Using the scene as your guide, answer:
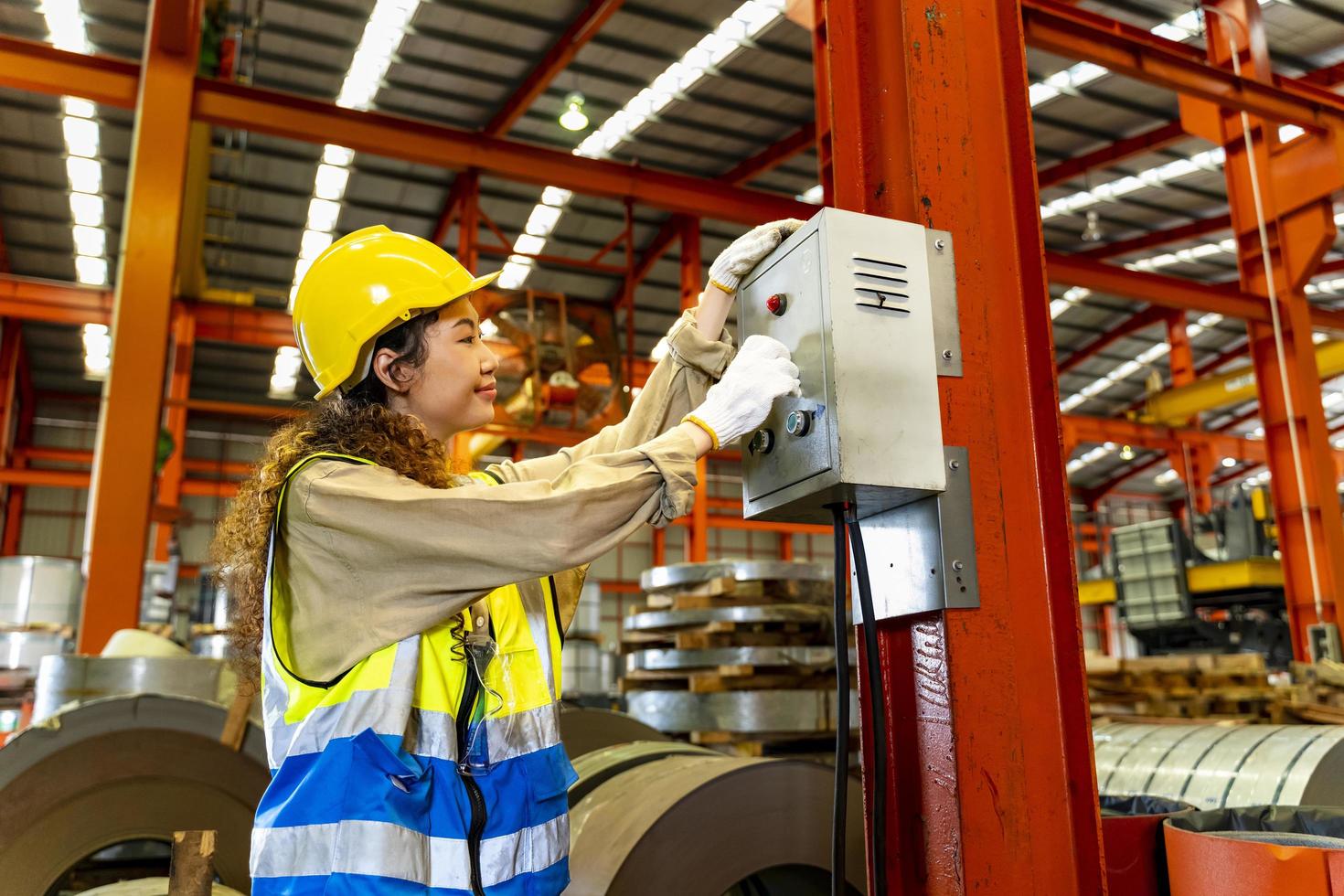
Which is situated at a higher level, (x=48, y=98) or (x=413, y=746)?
(x=48, y=98)

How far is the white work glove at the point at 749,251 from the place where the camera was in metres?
2.11

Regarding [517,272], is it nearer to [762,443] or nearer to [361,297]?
[361,297]

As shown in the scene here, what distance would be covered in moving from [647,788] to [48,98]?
15.4m

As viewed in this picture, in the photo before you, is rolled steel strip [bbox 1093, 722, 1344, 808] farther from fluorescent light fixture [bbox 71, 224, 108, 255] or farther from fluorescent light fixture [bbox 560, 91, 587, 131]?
fluorescent light fixture [bbox 71, 224, 108, 255]

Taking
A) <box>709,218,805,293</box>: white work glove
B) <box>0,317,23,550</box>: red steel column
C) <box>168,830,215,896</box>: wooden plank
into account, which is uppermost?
<box>0,317,23,550</box>: red steel column

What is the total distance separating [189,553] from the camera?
23.9 m

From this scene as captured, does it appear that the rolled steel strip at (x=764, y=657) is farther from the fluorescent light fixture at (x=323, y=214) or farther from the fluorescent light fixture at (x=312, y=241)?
the fluorescent light fixture at (x=312, y=241)

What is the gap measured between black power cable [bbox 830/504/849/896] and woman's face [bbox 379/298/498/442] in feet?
2.41

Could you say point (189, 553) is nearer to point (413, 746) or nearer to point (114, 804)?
point (114, 804)

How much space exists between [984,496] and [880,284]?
16.6 inches

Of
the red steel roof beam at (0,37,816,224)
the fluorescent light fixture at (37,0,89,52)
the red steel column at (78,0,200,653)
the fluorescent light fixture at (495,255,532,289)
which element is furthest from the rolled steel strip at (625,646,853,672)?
the fluorescent light fixture at (495,255,532,289)

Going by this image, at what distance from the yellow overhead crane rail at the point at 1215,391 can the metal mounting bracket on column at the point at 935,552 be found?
1410 centimetres

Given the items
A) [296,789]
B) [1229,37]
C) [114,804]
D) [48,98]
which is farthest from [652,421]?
[48,98]

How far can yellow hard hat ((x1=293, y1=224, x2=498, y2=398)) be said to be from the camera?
79.7 inches
